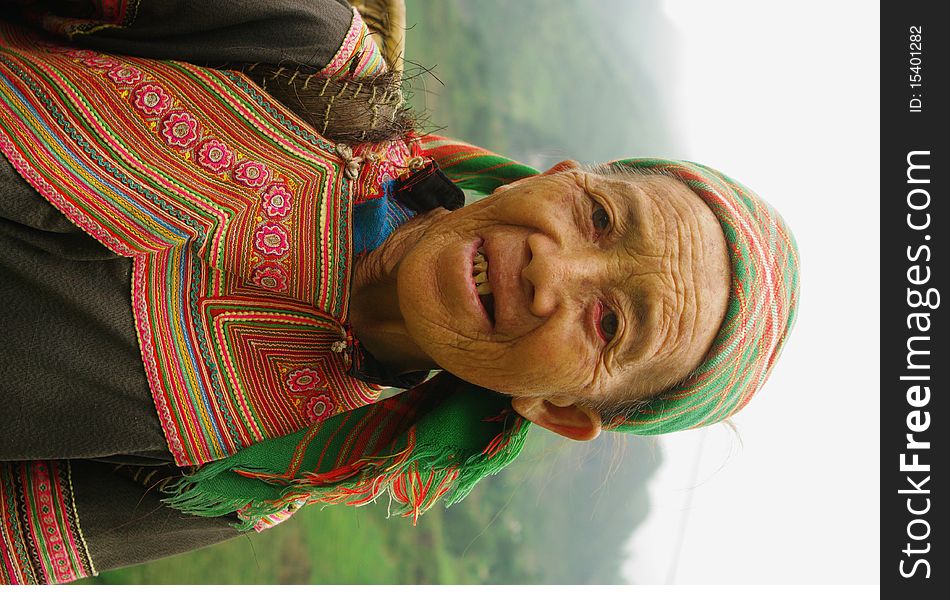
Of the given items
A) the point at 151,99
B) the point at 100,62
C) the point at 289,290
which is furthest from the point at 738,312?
the point at 100,62

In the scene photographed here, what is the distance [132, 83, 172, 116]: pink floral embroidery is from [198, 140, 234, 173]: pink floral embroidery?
0.09 m

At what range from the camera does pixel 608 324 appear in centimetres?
111

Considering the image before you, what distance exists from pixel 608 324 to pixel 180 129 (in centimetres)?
75

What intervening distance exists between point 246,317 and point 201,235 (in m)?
0.17

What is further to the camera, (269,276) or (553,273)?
(269,276)

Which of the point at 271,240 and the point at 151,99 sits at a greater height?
the point at 151,99

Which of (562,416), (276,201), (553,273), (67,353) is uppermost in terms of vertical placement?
(276,201)

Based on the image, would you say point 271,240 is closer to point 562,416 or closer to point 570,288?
point 570,288

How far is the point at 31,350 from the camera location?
3.61 ft

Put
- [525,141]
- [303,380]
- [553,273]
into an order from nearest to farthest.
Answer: [553,273], [303,380], [525,141]

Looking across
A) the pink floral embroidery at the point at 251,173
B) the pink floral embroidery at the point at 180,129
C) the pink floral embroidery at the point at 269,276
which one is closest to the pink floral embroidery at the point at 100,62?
the pink floral embroidery at the point at 180,129

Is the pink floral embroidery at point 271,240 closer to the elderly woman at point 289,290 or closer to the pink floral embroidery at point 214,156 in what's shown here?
the elderly woman at point 289,290

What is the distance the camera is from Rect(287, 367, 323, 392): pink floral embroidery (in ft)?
4.13

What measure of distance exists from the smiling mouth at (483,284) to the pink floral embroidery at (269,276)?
0.33 m
